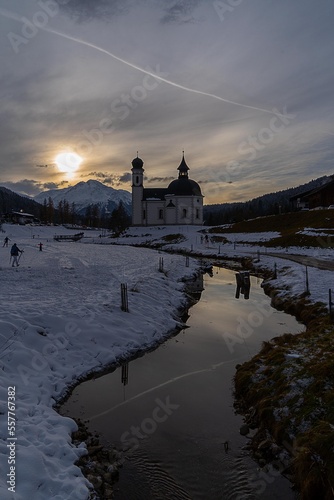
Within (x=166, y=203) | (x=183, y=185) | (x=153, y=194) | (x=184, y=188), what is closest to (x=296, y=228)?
(x=184, y=188)

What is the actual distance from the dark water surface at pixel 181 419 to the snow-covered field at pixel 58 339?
95 centimetres

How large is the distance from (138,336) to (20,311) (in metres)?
5.05

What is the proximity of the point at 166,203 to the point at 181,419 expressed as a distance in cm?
9310

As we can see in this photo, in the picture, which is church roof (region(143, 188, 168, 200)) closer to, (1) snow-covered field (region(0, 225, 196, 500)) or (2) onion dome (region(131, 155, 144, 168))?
(2) onion dome (region(131, 155, 144, 168))

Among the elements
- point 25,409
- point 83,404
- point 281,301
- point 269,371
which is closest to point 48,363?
point 83,404

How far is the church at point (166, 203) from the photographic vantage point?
10038 cm

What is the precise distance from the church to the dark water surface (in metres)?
84.1

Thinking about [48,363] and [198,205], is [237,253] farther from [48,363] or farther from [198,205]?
[198,205]

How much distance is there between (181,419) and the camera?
9.80 meters

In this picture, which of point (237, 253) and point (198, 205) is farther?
point (198, 205)

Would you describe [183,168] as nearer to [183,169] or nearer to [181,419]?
[183,169]

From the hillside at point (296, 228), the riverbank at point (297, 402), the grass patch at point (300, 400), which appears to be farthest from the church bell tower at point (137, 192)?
the grass patch at point (300, 400)

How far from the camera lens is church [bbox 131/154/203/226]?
329 feet

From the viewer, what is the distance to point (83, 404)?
421 inches
